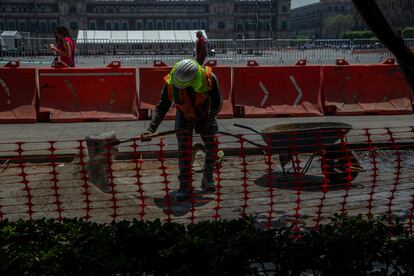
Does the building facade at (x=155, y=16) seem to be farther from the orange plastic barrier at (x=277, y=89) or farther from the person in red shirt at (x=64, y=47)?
the orange plastic barrier at (x=277, y=89)

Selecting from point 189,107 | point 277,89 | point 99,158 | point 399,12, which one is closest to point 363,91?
point 277,89

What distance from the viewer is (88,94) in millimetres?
11773

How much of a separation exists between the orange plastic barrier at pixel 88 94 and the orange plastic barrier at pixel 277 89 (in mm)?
2441

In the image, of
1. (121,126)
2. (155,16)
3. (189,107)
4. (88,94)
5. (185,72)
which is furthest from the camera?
(155,16)

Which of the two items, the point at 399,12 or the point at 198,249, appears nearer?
the point at 198,249

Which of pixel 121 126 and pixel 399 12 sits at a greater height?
pixel 399 12

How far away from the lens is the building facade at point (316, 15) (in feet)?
511

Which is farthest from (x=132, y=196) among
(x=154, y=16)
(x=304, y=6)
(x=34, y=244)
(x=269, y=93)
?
(x=304, y=6)

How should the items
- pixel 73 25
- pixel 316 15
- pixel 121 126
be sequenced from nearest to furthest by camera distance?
pixel 121 126 < pixel 73 25 < pixel 316 15

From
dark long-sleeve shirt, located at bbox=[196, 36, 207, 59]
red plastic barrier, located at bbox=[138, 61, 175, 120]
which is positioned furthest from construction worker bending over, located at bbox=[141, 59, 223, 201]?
dark long-sleeve shirt, located at bbox=[196, 36, 207, 59]

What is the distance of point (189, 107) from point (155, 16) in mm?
128537

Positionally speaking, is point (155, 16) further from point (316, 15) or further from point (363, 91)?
point (363, 91)

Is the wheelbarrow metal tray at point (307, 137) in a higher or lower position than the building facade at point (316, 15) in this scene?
lower

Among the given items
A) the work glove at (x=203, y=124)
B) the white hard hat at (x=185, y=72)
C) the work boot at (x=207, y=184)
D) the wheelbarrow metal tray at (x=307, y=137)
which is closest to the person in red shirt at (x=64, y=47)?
the work glove at (x=203, y=124)
